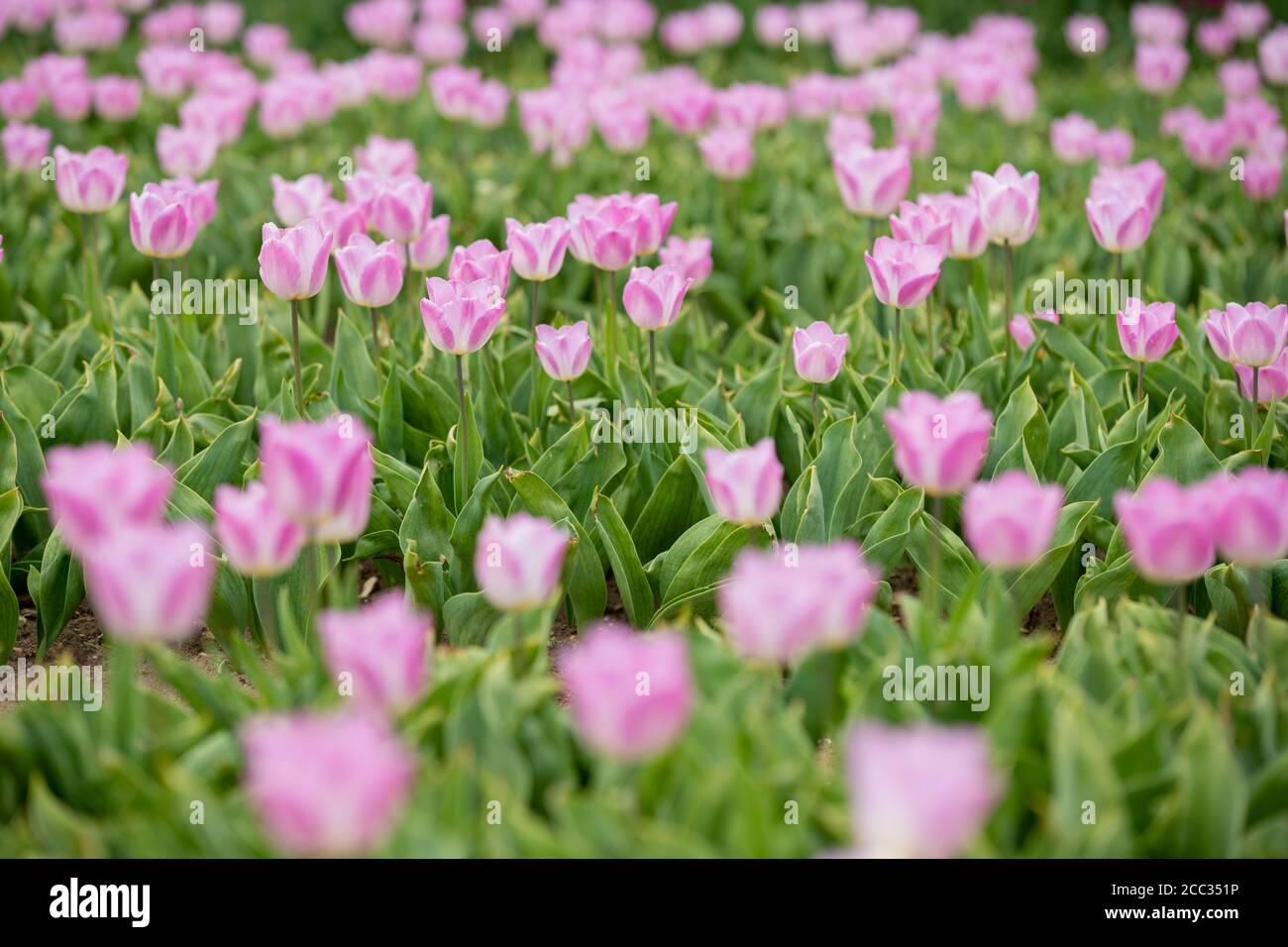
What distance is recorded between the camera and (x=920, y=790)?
144 cm

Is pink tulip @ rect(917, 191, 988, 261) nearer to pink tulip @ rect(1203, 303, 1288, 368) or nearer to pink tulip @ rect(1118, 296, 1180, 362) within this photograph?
pink tulip @ rect(1118, 296, 1180, 362)

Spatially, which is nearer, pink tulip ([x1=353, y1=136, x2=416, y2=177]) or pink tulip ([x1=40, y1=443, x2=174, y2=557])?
pink tulip ([x1=40, y1=443, x2=174, y2=557])

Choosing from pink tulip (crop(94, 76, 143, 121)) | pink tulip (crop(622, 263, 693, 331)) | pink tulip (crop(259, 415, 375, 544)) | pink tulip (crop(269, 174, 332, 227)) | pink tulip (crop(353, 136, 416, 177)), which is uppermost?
pink tulip (crop(94, 76, 143, 121))

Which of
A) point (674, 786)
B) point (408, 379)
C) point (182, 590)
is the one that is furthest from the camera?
point (408, 379)

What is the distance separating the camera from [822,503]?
3016 millimetres

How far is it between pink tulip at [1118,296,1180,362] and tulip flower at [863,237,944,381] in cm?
44

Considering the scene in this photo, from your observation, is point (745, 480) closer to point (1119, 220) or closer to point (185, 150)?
point (1119, 220)

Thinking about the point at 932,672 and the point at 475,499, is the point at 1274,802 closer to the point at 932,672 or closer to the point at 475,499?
the point at 932,672

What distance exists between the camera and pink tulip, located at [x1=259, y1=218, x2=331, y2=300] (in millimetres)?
2979

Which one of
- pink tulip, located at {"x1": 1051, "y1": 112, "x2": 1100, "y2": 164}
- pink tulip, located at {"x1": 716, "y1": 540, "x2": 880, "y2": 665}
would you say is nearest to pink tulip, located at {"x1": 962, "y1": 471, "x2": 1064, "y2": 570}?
pink tulip, located at {"x1": 716, "y1": 540, "x2": 880, "y2": 665}

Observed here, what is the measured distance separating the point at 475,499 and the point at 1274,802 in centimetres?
159
